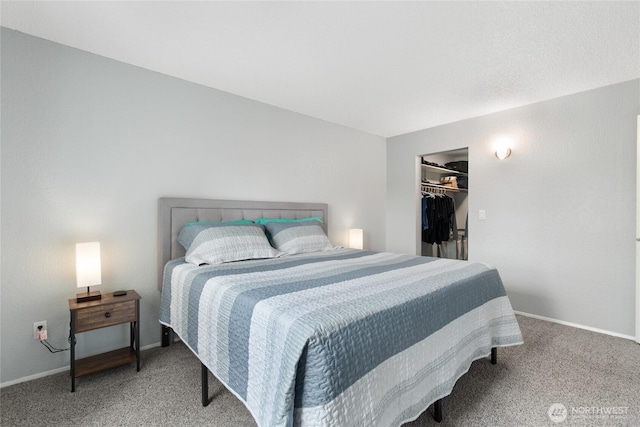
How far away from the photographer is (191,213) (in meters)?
2.61

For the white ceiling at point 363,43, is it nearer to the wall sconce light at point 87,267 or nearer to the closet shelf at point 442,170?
the wall sconce light at point 87,267

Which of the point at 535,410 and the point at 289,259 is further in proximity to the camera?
the point at 289,259

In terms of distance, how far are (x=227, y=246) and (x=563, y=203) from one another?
3259 mm

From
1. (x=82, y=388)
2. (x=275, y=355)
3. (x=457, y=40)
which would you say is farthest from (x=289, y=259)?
(x=457, y=40)

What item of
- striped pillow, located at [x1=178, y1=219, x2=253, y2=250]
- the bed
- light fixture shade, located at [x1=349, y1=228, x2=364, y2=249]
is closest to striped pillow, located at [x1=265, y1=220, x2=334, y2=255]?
the bed

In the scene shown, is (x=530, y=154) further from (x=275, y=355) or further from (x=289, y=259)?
(x=275, y=355)

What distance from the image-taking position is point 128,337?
235 cm

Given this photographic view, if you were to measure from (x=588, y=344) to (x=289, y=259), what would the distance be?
2.63 metres

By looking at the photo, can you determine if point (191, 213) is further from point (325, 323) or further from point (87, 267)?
point (325, 323)

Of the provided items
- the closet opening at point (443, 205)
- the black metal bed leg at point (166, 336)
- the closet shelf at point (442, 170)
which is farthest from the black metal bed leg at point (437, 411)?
the closet shelf at point (442, 170)

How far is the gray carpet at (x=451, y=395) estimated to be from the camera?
1.59 m

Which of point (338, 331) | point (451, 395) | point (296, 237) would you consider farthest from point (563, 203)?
point (338, 331)

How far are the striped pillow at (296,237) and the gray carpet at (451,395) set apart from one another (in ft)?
3.78

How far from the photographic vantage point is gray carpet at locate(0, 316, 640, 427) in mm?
1588
